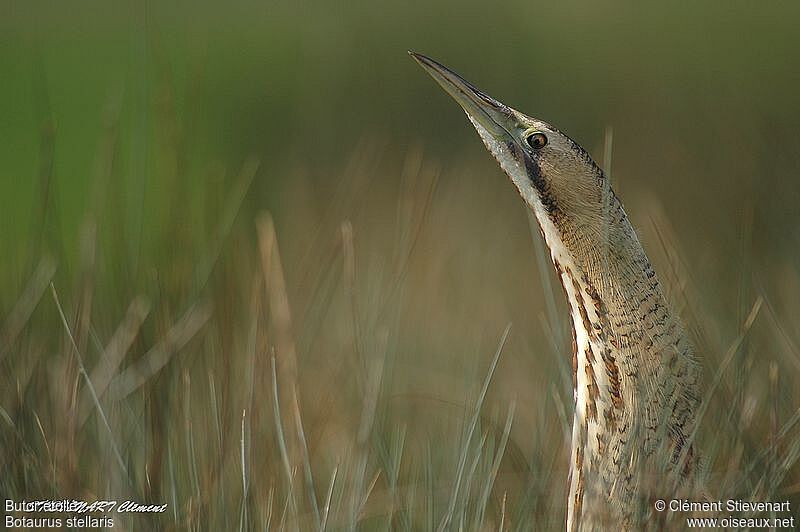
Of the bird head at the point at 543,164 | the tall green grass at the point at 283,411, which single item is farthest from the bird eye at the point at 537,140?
the tall green grass at the point at 283,411

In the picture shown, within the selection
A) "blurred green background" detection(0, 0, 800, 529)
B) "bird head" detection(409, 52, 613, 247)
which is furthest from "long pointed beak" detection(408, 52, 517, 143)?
"blurred green background" detection(0, 0, 800, 529)

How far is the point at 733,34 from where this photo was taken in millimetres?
3473

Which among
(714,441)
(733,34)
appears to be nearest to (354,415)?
(714,441)

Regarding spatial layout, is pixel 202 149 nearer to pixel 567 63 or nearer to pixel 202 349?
pixel 567 63

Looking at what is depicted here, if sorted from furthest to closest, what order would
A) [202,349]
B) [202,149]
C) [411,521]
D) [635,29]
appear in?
1. [202,149]
2. [635,29]
3. [202,349]
4. [411,521]

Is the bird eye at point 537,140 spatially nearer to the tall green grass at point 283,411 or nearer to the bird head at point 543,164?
the bird head at point 543,164

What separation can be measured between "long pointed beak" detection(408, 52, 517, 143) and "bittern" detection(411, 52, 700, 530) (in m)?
0.12

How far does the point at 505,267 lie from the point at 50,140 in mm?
1995

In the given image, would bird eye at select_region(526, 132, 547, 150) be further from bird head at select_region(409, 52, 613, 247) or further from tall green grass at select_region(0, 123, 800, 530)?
tall green grass at select_region(0, 123, 800, 530)

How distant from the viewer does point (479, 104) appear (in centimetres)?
141

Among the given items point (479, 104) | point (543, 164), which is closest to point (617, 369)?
point (543, 164)

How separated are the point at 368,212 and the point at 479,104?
2.26m

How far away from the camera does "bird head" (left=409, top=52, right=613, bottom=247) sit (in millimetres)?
1282

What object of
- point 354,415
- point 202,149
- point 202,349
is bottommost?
point 354,415
